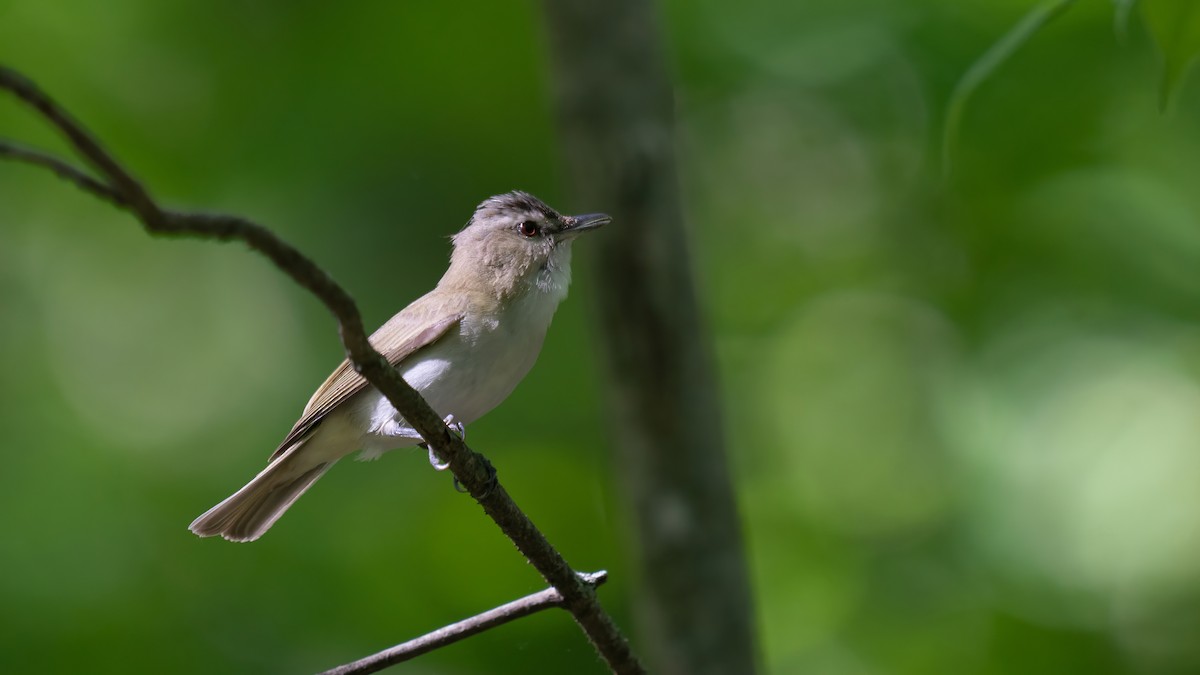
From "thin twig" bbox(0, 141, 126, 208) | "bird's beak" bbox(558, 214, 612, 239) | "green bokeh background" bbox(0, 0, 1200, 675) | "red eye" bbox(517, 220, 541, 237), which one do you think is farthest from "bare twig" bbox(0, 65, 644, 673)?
"green bokeh background" bbox(0, 0, 1200, 675)

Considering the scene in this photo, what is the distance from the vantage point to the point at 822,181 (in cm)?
973

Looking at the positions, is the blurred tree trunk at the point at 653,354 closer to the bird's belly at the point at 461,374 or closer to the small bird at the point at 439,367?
the small bird at the point at 439,367

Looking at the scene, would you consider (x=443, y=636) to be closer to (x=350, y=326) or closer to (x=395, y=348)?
(x=350, y=326)

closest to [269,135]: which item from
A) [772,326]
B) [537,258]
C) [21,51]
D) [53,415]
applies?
[21,51]

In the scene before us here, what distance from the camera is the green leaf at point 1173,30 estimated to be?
8.38ft

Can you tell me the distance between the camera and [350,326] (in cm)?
205

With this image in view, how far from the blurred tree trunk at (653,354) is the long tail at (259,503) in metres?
1.77

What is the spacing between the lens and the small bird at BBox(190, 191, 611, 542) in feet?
14.5

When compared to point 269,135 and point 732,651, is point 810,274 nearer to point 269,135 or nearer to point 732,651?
point 269,135

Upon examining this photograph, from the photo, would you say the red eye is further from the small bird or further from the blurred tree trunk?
the blurred tree trunk

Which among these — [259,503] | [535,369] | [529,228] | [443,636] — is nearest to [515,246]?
[529,228]

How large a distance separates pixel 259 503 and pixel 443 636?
2.65m

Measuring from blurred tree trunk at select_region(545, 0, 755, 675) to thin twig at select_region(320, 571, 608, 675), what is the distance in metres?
0.76

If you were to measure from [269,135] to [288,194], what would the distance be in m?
0.38
